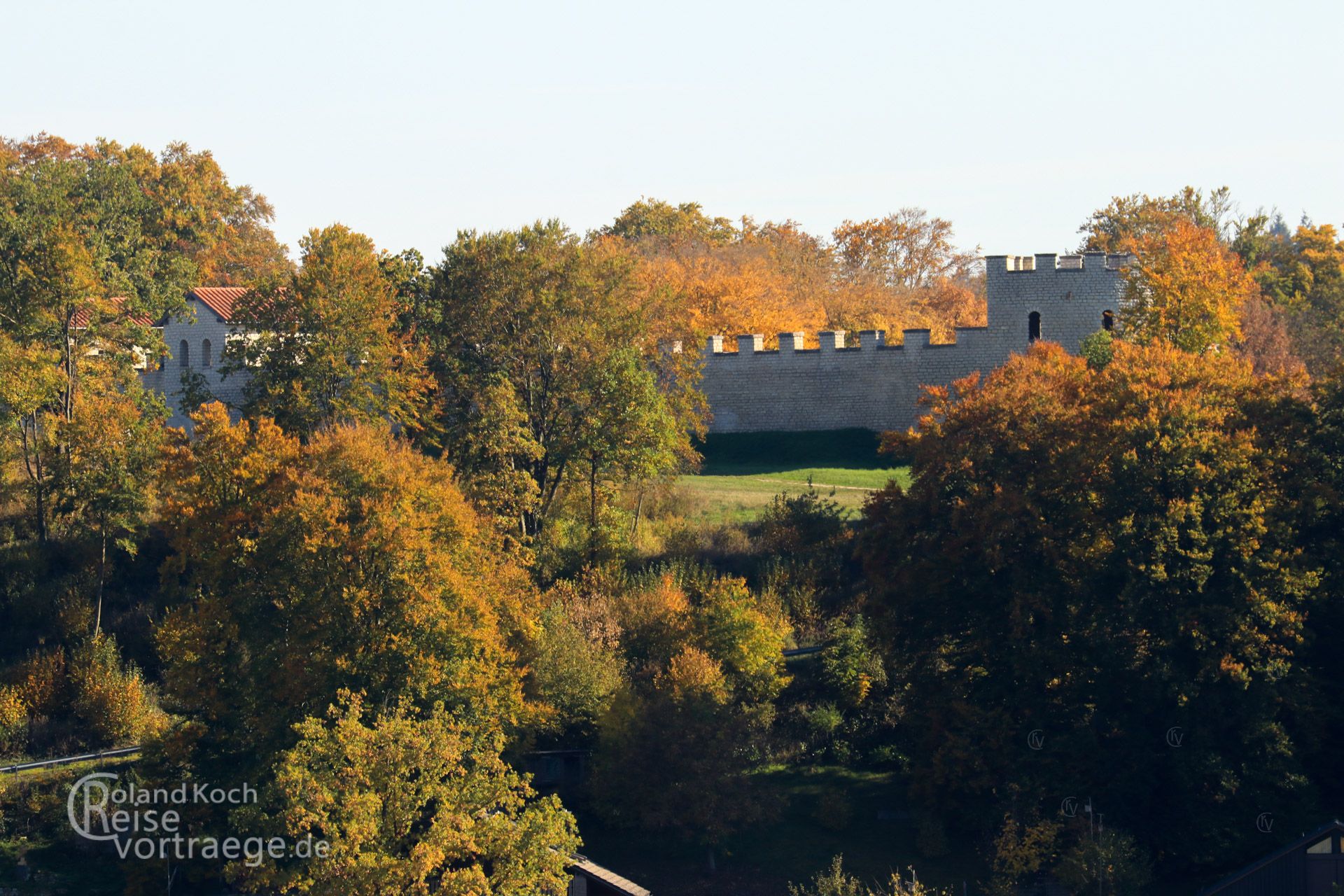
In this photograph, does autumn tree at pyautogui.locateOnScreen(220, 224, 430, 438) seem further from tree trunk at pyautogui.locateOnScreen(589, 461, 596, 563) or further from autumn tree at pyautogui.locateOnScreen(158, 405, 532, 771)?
autumn tree at pyautogui.locateOnScreen(158, 405, 532, 771)

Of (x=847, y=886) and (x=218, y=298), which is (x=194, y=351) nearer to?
(x=218, y=298)

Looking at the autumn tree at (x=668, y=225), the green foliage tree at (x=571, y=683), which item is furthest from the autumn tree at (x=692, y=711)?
the autumn tree at (x=668, y=225)

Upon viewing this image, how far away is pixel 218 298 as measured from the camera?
44.7m

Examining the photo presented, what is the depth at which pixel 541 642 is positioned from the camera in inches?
1157

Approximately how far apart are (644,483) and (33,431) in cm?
1538

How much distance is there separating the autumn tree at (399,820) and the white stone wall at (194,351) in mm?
22195

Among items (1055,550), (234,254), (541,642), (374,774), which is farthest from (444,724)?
(234,254)

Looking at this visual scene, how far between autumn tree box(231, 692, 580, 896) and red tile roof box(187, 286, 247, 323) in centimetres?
2301

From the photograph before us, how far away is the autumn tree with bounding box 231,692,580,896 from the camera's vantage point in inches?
840

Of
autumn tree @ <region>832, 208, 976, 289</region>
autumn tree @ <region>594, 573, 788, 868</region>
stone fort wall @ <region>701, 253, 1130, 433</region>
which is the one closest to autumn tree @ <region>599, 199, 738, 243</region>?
autumn tree @ <region>832, 208, 976, 289</region>

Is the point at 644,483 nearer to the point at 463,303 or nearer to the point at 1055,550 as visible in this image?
the point at 463,303

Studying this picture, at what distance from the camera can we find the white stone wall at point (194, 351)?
43.6 m

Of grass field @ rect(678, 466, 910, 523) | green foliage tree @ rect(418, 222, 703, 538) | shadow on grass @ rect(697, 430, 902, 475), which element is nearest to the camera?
green foliage tree @ rect(418, 222, 703, 538)

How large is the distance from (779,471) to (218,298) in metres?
17.4
